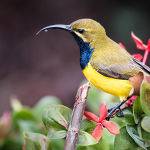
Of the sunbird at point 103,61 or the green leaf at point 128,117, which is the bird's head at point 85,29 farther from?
the green leaf at point 128,117

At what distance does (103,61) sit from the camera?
2.37 meters

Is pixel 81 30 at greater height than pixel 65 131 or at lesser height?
greater

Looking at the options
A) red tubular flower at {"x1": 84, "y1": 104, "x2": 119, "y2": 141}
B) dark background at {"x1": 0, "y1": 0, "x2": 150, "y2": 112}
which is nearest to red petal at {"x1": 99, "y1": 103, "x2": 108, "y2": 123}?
red tubular flower at {"x1": 84, "y1": 104, "x2": 119, "y2": 141}

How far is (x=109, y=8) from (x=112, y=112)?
561 centimetres

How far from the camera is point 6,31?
754 cm

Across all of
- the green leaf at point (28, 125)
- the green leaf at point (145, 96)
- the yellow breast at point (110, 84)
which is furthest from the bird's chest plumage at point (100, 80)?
the green leaf at point (28, 125)

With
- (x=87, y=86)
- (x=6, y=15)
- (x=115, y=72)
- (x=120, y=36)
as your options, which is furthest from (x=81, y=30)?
(x=6, y=15)

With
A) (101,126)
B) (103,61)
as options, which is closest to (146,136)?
(101,126)

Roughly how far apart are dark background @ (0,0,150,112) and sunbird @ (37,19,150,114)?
3.79m

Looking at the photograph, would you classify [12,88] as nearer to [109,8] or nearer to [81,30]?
[109,8]

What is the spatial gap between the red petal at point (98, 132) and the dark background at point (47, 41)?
175 inches

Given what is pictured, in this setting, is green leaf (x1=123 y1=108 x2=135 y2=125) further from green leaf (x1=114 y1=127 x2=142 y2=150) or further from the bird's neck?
the bird's neck

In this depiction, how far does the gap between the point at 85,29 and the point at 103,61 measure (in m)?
0.14

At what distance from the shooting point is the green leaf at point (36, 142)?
1783mm
